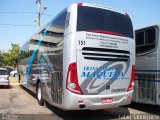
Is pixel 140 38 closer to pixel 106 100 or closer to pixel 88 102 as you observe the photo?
pixel 106 100

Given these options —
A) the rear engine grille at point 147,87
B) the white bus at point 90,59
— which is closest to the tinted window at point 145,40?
the rear engine grille at point 147,87

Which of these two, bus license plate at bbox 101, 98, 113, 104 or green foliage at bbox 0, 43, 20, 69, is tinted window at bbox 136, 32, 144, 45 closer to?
bus license plate at bbox 101, 98, 113, 104

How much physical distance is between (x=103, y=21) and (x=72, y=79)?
2.08 meters

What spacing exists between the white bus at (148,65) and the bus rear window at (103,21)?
113 cm

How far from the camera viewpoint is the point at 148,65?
992cm

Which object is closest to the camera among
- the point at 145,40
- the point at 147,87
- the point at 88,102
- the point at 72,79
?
the point at 72,79

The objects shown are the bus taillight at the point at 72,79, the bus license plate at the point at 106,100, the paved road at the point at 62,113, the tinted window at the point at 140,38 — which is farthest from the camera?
the tinted window at the point at 140,38

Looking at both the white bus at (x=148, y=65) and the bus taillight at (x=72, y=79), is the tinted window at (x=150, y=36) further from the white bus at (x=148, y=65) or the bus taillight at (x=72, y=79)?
the bus taillight at (x=72, y=79)

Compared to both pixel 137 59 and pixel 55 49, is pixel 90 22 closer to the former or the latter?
pixel 55 49

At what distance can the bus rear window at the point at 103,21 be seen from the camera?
321 inches

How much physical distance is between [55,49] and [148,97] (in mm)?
3800

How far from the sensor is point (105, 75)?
27.7ft

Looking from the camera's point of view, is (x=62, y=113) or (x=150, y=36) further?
(x=150, y=36)

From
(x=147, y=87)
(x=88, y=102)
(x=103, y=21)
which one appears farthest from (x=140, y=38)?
(x=88, y=102)
